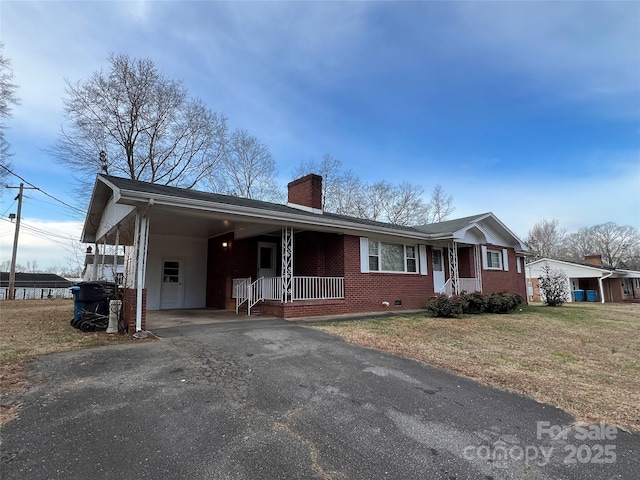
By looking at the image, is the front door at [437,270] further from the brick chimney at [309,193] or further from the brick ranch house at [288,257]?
the brick chimney at [309,193]

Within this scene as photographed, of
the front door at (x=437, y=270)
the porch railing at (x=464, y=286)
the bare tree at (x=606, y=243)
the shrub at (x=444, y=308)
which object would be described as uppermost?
the bare tree at (x=606, y=243)

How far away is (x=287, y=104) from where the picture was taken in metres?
16.1

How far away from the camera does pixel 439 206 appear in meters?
35.8

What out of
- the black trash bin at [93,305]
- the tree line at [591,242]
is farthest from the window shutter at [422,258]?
the tree line at [591,242]

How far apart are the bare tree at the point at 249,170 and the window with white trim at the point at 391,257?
59.7 feet

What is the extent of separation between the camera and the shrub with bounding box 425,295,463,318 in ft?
36.6

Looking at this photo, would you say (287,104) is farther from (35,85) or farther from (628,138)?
(628,138)

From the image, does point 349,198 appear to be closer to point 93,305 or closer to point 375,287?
point 375,287

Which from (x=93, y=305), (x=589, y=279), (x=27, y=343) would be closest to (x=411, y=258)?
(x=93, y=305)

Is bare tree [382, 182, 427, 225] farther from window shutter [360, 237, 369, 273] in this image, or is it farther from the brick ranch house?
window shutter [360, 237, 369, 273]

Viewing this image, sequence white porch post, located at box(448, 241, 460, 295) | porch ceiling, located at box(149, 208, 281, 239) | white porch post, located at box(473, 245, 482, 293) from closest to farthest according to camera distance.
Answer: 1. porch ceiling, located at box(149, 208, 281, 239)
2. white porch post, located at box(448, 241, 460, 295)
3. white porch post, located at box(473, 245, 482, 293)

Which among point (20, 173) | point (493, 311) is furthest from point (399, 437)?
point (20, 173)

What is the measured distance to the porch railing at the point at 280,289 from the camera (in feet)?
35.5

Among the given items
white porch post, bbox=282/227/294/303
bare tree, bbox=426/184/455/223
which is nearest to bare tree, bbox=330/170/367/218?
bare tree, bbox=426/184/455/223
